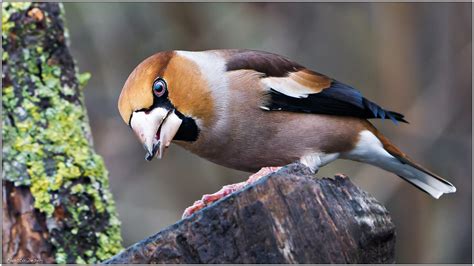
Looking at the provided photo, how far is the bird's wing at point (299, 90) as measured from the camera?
447 cm

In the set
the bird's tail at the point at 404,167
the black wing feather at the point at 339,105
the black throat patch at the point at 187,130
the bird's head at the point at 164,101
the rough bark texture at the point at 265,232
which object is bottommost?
the bird's tail at the point at 404,167

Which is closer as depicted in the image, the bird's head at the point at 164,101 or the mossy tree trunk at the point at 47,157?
the bird's head at the point at 164,101

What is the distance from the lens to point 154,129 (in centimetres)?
383

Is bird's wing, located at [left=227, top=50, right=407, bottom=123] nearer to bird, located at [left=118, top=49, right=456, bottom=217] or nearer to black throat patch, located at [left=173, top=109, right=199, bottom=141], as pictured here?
bird, located at [left=118, top=49, right=456, bottom=217]

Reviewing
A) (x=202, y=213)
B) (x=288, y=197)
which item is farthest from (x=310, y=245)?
(x=202, y=213)

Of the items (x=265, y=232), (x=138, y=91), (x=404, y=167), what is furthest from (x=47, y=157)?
(x=404, y=167)

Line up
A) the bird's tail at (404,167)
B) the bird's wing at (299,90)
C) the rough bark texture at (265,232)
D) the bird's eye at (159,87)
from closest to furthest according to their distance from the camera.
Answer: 1. the rough bark texture at (265,232)
2. the bird's eye at (159,87)
3. the bird's wing at (299,90)
4. the bird's tail at (404,167)

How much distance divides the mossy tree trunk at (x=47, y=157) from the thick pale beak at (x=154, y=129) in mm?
526

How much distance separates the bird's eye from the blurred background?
12.9ft

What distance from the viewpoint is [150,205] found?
9125 millimetres

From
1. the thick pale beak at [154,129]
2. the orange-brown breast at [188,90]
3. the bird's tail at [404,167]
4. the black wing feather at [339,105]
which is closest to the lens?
the thick pale beak at [154,129]

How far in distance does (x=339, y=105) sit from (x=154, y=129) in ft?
4.44

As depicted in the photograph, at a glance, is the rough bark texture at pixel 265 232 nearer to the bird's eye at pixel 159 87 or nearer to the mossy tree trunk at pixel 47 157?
the bird's eye at pixel 159 87

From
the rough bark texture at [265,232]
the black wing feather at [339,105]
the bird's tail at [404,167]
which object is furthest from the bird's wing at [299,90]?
the rough bark texture at [265,232]
